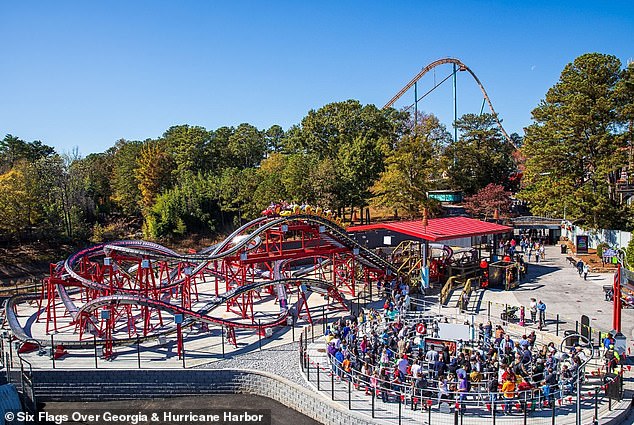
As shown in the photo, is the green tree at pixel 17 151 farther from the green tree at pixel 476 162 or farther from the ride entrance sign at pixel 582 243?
the ride entrance sign at pixel 582 243

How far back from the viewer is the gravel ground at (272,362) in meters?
17.3

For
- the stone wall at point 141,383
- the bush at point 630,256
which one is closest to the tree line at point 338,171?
the bush at point 630,256

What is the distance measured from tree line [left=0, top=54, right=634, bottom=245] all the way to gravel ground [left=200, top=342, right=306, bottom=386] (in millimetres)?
25974

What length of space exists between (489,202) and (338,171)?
51.4ft

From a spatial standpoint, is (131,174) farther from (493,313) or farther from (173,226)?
(493,313)

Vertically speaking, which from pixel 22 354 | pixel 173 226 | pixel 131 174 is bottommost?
pixel 22 354

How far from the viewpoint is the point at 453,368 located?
1520 centimetres

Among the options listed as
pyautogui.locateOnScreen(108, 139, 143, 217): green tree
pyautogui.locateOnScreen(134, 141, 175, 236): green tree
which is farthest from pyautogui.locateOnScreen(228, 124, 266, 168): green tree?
pyautogui.locateOnScreen(108, 139, 143, 217): green tree

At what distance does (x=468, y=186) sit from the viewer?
56.8 meters

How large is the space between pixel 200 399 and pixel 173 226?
32688mm

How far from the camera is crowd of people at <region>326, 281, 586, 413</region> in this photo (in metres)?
14.3

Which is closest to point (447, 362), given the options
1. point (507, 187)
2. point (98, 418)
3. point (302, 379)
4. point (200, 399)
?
point (302, 379)

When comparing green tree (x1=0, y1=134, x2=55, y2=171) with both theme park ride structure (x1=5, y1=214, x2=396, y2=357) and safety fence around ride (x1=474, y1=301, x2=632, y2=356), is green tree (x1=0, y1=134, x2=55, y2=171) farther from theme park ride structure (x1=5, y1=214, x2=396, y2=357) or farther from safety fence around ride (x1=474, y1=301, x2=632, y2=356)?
safety fence around ride (x1=474, y1=301, x2=632, y2=356)

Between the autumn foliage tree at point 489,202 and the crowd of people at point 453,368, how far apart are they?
33026mm
